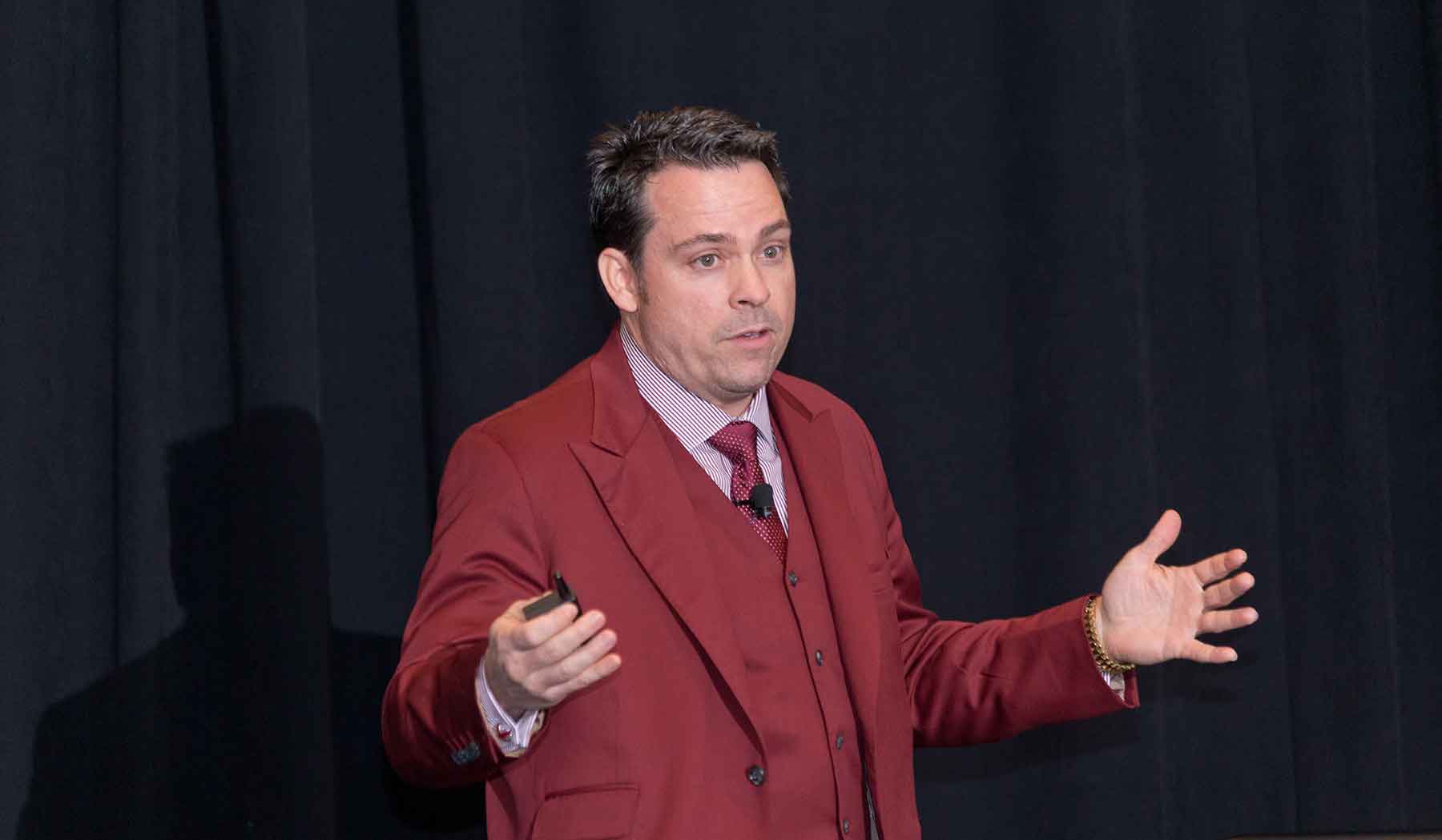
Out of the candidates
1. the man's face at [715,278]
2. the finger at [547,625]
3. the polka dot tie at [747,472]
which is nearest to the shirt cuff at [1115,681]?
the polka dot tie at [747,472]

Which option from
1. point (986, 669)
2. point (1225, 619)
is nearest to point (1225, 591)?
point (1225, 619)

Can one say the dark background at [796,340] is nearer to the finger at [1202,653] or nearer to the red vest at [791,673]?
the red vest at [791,673]

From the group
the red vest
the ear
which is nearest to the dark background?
the ear

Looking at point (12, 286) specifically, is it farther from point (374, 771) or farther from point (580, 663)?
point (580, 663)

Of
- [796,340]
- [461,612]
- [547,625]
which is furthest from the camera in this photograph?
[796,340]

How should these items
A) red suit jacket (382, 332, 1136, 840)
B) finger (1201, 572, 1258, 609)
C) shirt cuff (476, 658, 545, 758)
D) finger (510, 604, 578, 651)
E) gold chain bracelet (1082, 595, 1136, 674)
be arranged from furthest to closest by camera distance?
gold chain bracelet (1082, 595, 1136, 674), finger (1201, 572, 1258, 609), red suit jacket (382, 332, 1136, 840), shirt cuff (476, 658, 545, 758), finger (510, 604, 578, 651)

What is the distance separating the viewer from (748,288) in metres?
1.96

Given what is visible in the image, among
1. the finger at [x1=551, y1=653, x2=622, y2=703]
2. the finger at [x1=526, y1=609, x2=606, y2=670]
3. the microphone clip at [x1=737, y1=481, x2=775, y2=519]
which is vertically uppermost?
the microphone clip at [x1=737, y1=481, x2=775, y2=519]

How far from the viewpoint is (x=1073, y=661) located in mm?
2012

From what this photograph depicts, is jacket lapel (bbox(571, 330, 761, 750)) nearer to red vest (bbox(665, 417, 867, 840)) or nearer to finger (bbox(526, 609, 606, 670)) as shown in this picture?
red vest (bbox(665, 417, 867, 840))

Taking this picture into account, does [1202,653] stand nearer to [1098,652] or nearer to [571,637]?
[1098,652]

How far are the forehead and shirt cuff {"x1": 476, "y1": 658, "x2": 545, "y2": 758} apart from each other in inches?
25.3

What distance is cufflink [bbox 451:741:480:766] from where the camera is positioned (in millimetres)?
1680

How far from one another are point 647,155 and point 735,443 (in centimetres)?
39
